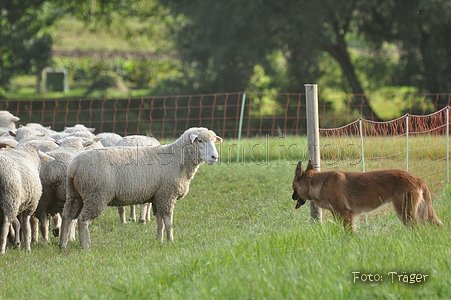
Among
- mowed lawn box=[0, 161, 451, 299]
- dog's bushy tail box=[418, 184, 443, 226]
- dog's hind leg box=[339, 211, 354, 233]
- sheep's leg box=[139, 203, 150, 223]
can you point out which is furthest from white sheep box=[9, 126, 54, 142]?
dog's bushy tail box=[418, 184, 443, 226]

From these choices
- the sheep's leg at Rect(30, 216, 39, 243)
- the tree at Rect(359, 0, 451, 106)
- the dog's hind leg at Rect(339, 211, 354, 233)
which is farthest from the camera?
the tree at Rect(359, 0, 451, 106)

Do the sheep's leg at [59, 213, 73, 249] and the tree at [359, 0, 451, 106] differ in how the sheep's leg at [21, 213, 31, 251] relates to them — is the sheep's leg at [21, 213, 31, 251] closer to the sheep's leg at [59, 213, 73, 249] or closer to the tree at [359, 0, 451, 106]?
the sheep's leg at [59, 213, 73, 249]

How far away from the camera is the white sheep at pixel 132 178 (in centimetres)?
813

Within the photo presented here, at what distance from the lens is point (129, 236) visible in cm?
890

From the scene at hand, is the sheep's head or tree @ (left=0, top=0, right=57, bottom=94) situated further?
tree @ (left=0, top=0, right=57, bottom=94)

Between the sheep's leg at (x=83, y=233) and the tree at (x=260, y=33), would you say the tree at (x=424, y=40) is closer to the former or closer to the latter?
the tree at (x=260, y=33)

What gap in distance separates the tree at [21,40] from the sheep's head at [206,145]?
65.4 ft

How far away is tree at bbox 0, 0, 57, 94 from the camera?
88.7 ft

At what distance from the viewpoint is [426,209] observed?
6.96 meters

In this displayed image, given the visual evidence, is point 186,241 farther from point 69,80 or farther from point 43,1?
point 69,80

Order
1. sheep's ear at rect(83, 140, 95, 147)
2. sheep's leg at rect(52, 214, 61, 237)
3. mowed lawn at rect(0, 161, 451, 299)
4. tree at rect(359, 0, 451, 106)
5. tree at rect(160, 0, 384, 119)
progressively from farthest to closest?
tree at rect(160, 0, 384, 119) < tree at rect(359, 0, 451, 106) < sheep's ear at rect(83, 140, 95, 147) < sheep's leg at rect(52, 214, 61, 237) < mowed lawn at rect(0, 161, 451, 299)

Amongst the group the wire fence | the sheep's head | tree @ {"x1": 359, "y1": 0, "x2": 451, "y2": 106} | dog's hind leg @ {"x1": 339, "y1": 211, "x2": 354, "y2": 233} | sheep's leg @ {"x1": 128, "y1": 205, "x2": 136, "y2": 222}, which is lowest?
sheep's leg @ {"x1": 128, "y1": 205, "x2": 136, "y2": 222}

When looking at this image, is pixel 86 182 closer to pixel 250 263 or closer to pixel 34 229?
pixel 34 229

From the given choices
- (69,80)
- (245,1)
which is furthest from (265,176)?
(69,80)
